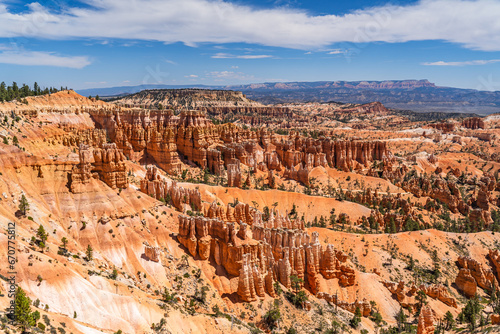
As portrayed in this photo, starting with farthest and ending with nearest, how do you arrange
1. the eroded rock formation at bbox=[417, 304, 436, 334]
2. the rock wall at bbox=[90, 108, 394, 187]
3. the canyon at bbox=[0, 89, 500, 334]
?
the rock wall at bbox=[90, 108, 394, 187], the eroded rock formation at bbox=[417, 304, 436, 334], the canyon at bbox=[0, 89, 500, 334]

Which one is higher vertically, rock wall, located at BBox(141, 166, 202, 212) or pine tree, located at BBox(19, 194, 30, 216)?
pine tree, located at BBox(19, 194, 30, 216)

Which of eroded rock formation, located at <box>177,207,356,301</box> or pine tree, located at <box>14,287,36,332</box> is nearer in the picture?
pine tree, located at <box>14,287,36,332</box>

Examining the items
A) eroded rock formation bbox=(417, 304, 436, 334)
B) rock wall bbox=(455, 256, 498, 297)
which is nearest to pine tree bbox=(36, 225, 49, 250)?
eroded rock formation bbox=(417, 304, 436, 334)

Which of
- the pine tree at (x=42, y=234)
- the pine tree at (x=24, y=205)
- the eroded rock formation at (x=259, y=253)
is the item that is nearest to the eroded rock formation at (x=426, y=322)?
the eroded rock formation at (x=259, y=253)

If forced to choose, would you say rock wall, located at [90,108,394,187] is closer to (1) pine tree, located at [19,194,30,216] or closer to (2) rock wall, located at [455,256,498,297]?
A: (2) rock wall, located at [455,256,498,297]

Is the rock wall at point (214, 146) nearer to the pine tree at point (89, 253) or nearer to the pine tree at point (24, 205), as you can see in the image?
the pine tree at point (89, 253)

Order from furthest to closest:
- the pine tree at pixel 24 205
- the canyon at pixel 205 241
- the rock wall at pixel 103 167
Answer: the rock wall at pixel 103 167, the pine tree at pixel 24 205, the canyon at pixel 205 241

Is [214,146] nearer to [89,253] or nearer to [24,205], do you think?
[89,253]

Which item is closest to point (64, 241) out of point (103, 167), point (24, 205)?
point (24, 205)
